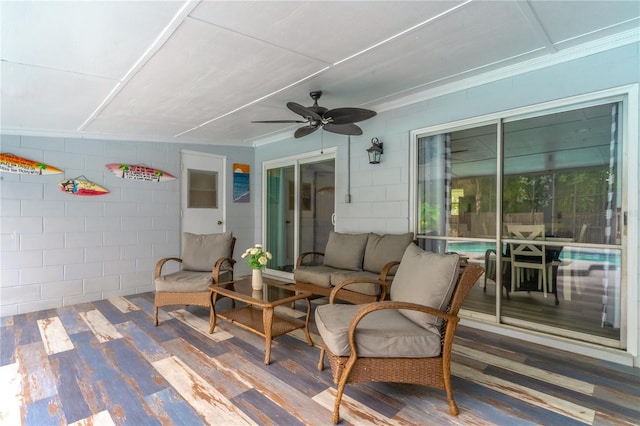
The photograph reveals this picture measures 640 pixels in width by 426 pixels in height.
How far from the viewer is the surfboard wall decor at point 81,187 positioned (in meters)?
4.24

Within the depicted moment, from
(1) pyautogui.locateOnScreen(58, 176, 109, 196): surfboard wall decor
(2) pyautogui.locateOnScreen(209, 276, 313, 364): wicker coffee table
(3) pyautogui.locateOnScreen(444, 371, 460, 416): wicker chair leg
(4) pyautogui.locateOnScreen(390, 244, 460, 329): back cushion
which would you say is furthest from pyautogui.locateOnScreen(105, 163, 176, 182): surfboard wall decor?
(3) pyautogui.locateOnScreen(444, 371, 460, 416): wicker chair leg

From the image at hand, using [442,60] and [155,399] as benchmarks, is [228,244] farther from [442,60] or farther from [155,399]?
[442,60]

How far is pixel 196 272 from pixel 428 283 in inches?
109

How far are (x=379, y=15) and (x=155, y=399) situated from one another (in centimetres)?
286

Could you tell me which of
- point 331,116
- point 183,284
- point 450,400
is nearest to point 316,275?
point 183,284

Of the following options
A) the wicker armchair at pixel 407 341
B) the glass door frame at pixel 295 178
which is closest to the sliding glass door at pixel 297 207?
the glass door frame at pixel 295 178

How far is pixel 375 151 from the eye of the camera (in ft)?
13.1

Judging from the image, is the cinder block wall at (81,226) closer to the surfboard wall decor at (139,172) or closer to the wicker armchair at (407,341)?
the surfboard wall decor at (139,172)

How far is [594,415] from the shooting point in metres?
1.87

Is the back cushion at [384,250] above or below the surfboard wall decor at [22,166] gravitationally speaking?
below

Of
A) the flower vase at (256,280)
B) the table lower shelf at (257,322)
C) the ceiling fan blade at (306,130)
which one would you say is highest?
the ceiling fan blade at (306,130)

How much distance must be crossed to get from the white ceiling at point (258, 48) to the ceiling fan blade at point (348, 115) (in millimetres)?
366

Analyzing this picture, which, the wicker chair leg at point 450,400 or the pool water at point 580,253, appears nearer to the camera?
the wicker chair leg at point 450,400

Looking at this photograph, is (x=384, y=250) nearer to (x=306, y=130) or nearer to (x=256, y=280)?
(x=256, y=280)
